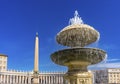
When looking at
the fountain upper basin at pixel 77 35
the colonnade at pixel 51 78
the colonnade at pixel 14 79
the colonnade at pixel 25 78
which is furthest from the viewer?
the colonnade at pixel 51 78

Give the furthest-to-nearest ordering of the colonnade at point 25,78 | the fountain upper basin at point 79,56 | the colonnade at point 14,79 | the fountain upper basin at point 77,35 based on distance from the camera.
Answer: the colonnade at point 25,78
the colonnade at point 14,79
the fountain upper basin at point 77,35
the fountain upper basin at point 79,56

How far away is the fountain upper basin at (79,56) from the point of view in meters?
14.2

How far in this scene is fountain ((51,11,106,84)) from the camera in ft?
47.0

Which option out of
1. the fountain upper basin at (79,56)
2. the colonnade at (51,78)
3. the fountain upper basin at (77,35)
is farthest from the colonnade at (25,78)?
the fountain upper basin at (79,56)

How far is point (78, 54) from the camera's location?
47.0 ft

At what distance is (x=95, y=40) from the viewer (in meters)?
16.1

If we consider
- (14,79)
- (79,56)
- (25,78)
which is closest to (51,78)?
(25,78)

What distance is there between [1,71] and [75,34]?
9194 centimetres

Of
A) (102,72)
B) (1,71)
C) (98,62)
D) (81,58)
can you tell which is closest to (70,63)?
(81,58)

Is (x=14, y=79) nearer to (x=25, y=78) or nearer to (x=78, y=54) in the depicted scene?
(x=25, y=78)

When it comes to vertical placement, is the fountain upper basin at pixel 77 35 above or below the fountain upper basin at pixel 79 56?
above

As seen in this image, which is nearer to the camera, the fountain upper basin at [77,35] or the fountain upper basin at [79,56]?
the fountain upper basin at [79,56]

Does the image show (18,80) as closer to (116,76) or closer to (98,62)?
(116,76)

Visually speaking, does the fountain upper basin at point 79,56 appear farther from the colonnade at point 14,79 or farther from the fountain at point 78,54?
the colonnade at point 14,79
